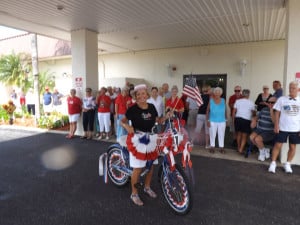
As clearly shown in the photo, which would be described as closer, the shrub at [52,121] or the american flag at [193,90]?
the american flag at [193,90]

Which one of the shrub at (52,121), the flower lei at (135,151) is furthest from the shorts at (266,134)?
the shrub at (52,121)

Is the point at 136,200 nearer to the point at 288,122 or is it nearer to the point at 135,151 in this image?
the point at 135,151

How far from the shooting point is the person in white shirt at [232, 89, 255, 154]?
A: 16.3 ft

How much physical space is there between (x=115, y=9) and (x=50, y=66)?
29.5 ft

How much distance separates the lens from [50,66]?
12875mm

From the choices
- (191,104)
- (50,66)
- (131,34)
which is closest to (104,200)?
(191,104)

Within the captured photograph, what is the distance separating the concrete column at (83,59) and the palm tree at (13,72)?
17.4 ft

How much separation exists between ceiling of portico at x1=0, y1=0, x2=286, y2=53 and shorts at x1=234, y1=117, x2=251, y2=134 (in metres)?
2.48

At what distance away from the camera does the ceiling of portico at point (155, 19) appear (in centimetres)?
496

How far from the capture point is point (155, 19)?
594cm

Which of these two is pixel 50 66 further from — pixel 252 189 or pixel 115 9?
pixel 252 189

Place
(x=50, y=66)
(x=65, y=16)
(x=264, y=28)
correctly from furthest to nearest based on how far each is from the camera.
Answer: (x=50, y=66) < (x=264, y=28) < (x=65, y=16)

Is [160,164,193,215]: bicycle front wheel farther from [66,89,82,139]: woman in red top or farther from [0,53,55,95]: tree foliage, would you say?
[0,53,55,95]: tree foliage

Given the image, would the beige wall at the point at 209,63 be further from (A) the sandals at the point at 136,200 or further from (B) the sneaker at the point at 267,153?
(A) the sandals at the point at 136,200
